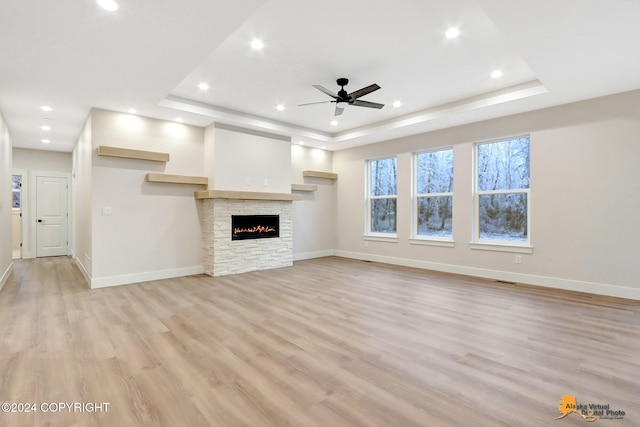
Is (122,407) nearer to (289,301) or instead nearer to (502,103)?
(289,301)

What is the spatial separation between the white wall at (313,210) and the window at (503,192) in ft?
11.7

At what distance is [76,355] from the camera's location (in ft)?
8.30

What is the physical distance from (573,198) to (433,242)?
2.29m

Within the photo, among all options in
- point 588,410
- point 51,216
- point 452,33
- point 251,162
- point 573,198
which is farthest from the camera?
point 51,216

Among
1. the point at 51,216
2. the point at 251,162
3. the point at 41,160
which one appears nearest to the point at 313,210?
the point at 251,162

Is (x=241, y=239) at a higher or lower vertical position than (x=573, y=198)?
lower

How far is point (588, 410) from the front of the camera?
182 centimetres

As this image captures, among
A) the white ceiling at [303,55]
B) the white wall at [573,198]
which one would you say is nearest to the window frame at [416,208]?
the white wall at [573,198]

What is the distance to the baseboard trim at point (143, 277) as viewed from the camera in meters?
4.79

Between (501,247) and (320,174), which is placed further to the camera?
(320,174)

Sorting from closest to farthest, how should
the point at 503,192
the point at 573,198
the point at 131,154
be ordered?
the point at 573,198 → the point at 131,154 → the point at 503,192

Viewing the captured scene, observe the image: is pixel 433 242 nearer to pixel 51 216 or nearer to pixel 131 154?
pixel 131 154

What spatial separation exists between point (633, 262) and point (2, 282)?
8979mm

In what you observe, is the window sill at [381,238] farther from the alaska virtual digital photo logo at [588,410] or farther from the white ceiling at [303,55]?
the alaska virtual digital photo logo at [588,410]
